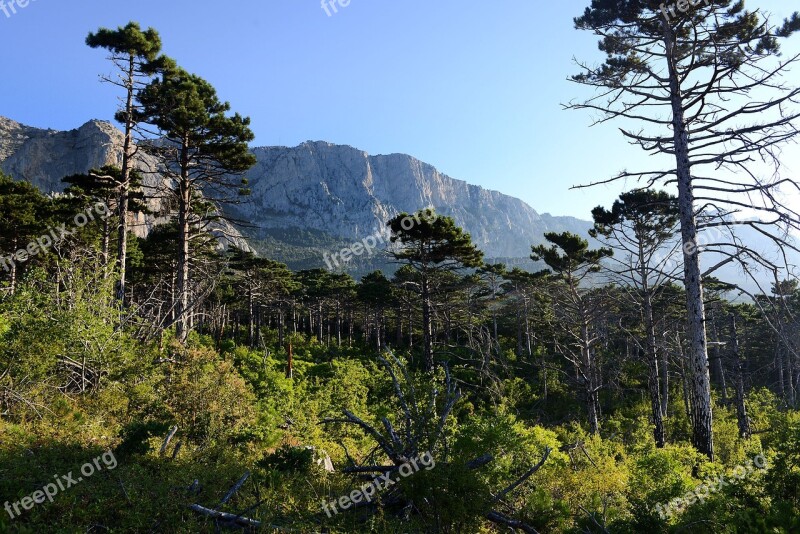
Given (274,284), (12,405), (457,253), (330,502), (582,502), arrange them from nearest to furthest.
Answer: (330,502) → (582,502) → (12,405) → (457,253) → (274,284)

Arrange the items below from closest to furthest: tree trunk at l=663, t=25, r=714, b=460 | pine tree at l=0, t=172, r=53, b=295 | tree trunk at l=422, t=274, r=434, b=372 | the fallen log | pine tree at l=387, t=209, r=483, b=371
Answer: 1. the fallen log
2. tree trunk at l=663, t=25, r=714, b=460
3. tree trunk at l=422, t=274, r=434, b=372
4. pine tree at l=387, t=209, r=483, b=371
5. pine tree at l=0, t=172, r=53, b=295

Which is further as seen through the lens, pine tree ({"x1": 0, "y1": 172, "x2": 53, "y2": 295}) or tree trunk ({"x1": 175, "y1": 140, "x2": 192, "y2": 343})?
pine tree ({"x1": 0, "y1": 172, "x2": 53, "y2": 295})

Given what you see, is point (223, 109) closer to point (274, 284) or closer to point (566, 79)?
point (566, 79)

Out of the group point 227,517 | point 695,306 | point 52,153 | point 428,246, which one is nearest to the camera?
point 227,517

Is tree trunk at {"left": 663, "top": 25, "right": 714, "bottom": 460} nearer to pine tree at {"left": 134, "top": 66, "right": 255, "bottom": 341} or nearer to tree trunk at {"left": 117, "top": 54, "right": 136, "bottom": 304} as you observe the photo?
pine tree at {"left": 134, "top": 66, "right": 255, "bottom": 341}

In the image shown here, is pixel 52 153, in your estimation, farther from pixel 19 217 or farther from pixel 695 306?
pixel 695 306

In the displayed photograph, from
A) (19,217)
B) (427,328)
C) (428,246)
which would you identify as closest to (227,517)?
(427,328)

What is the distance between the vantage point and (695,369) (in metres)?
7.89

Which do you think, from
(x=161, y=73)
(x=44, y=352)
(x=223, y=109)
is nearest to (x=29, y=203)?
(x=161, y=73)

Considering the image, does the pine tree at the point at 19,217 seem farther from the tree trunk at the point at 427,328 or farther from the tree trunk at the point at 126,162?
the tree trunk at the point at 427,328

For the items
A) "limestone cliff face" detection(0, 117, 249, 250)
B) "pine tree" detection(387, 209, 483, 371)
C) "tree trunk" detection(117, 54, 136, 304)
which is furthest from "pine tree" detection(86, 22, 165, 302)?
"limestone cliff face" detection(0, 117, 249, 250)

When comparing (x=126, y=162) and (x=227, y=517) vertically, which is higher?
(x=126, y=162)

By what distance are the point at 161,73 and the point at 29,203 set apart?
13.4m

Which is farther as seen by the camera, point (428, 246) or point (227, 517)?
point (428, 246)
